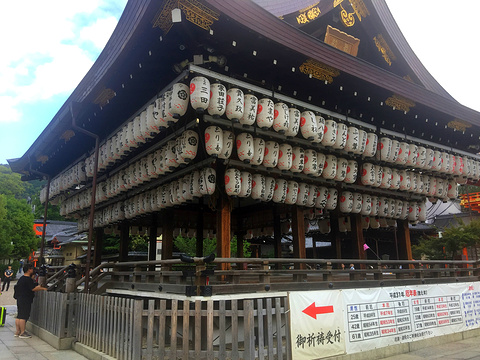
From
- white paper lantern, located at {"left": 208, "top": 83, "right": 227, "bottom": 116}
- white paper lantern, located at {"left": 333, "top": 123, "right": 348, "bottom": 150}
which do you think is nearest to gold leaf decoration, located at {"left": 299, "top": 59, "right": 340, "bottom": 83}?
white paper lantern, located at {"left": 333, "top": 123, "right": 348, "bottom": 150}

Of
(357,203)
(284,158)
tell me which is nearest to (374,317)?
(284,158)

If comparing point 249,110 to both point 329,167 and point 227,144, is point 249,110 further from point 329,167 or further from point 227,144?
point 329,167

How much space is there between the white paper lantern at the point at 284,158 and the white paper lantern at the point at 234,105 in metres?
1.90

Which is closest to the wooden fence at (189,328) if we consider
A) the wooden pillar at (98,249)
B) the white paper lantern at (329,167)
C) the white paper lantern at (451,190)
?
the white paper lantern at (329,167)

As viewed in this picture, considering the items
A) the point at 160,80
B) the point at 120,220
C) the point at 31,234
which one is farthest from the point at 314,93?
the point at 31,234

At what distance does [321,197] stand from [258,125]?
3.80m

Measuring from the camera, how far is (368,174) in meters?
11.0

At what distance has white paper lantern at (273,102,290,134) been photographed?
8203mm

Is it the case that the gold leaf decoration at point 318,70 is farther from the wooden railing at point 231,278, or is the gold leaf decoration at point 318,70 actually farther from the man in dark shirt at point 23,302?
the man in dark shirt at point 23,302

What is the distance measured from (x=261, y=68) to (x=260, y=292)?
17.0 feet

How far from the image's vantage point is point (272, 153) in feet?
28.7

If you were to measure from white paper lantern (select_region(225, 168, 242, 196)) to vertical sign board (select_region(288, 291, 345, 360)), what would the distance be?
9.56 ft

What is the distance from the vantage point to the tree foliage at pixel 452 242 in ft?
84.0

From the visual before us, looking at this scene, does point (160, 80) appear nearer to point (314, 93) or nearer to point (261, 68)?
point (261, 68)
